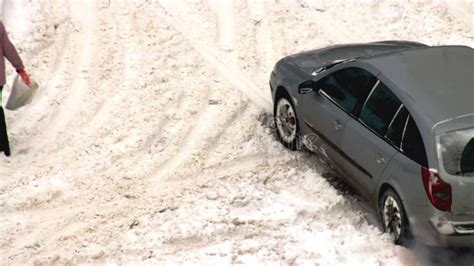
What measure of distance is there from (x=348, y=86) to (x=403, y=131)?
1.19 metres

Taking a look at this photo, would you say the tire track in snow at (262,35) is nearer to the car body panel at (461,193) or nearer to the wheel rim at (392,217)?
the wheel rim at (392,217)

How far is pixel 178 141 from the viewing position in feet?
28.8

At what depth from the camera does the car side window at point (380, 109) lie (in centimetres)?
645

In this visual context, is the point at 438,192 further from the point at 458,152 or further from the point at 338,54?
the point at 338,54

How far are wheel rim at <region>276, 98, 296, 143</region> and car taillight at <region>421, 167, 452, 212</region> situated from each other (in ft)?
9.16

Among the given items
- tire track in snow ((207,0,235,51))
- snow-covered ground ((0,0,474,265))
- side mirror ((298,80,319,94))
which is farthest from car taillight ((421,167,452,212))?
tire track in snow ((207,0,235,51))

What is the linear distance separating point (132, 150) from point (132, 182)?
762 mm

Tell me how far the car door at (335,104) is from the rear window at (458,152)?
1278 millimetres

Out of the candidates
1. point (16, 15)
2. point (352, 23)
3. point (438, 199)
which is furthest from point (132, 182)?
point (352, 23)

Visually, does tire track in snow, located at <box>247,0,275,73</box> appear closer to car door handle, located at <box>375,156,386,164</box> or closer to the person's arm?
the person's arm

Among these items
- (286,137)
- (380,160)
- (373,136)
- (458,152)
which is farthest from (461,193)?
(286,137)

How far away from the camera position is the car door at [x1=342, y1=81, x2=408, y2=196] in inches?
249

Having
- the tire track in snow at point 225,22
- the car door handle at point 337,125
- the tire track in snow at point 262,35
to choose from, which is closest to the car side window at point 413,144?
the car door handle at point 337,125

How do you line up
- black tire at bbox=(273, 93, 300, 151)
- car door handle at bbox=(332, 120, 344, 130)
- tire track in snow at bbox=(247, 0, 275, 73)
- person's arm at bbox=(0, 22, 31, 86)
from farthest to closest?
tire track in snow at bbox=(247, 0, 275, 73), black tire at bbox=(273, 93, 300, 151), person's arm at bbox=(0, 22, 31, 86), car door handle at bbox=(332, 120, 344, 130)
